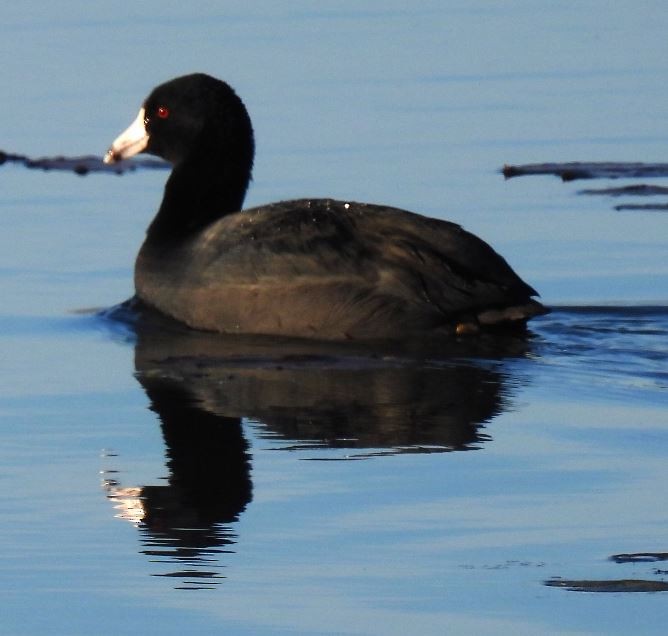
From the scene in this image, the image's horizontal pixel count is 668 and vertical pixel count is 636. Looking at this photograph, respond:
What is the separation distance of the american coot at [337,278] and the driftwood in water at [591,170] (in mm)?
3235

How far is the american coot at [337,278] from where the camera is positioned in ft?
35.8

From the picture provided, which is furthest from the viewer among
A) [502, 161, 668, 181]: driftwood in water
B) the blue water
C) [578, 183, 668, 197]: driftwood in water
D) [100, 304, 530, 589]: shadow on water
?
[502, 161, 668, 181]: driftwood in water

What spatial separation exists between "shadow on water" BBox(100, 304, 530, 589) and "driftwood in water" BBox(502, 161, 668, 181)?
11.4 ft

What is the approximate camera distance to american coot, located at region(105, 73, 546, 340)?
35.8 feet

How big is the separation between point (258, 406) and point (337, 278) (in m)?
1.86

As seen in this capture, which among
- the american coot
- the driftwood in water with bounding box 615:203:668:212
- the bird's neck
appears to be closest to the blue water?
the driftwood in water with bounding box 615:203:668:212

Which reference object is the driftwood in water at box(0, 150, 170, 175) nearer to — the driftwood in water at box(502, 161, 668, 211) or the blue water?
the blue water

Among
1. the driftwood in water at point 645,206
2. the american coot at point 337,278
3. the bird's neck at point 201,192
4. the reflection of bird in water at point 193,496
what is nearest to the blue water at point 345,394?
the reflection of bird in water at point 193,496

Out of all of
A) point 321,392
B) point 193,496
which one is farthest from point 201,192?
point 193,496

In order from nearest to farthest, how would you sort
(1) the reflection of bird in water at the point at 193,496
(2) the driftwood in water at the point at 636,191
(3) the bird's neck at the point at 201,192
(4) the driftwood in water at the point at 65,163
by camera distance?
(1) the reflection of bird in water at the point at 193,496 < (3) the bird's neck at the point at 201,192 < (2) the driftwood in water at the point at 636,191 < (4) the driftwood in water at the point at 65,163

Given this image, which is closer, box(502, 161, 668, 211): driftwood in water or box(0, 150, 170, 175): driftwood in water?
box(502, 161, 668, 211): driftwood in water

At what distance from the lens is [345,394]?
31.2 ft

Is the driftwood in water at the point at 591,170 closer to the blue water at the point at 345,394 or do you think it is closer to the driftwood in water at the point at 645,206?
the blue water at the point at 345,394

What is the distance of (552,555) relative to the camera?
6.87 meters
